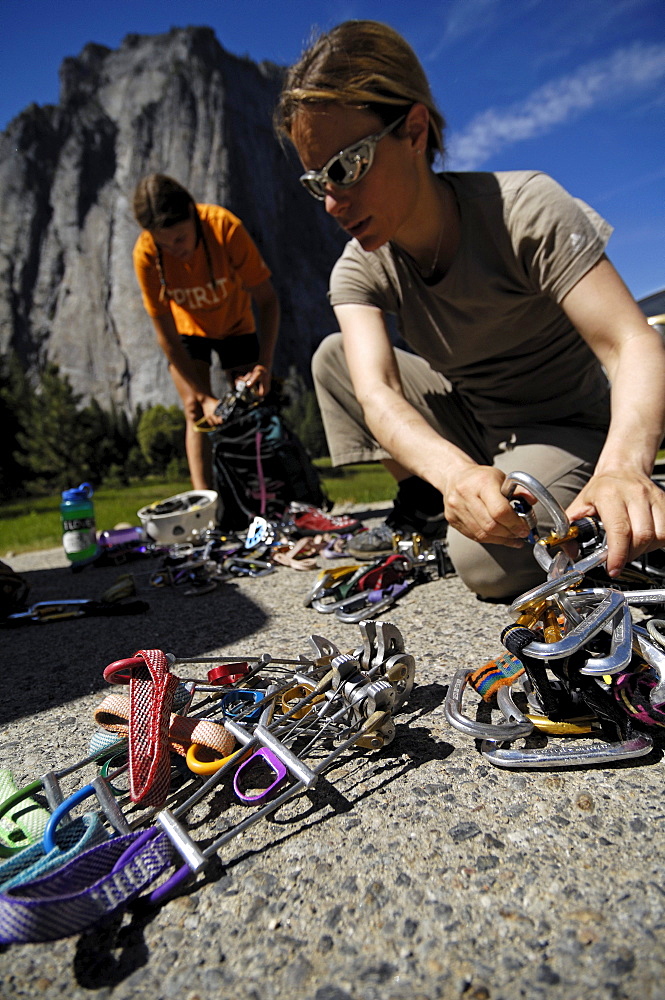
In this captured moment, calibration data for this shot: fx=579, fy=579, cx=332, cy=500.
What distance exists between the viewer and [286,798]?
3.87 feet

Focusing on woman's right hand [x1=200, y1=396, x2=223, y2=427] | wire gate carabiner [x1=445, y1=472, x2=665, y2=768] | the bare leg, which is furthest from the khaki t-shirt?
the bare leg

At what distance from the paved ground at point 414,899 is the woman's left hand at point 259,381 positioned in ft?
12.1

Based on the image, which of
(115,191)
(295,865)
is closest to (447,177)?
(295,865)

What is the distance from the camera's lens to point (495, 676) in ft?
5.19

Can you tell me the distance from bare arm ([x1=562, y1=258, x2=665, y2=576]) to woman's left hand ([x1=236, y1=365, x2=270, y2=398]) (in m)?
3.06

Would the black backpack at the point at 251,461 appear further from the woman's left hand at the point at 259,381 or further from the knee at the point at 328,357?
the knee at the point at 328,357

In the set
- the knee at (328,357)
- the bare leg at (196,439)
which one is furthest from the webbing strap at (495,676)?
the bare leg at (196,439)

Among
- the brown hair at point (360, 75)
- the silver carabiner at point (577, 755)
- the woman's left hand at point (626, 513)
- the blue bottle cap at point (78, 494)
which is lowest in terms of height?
the silver carabiner at point (577, 755)

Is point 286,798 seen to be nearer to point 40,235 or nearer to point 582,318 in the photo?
point 582,318

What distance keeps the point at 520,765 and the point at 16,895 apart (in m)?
1.01

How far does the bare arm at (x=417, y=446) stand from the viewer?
1728 mm

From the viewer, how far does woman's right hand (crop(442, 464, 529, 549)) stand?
5.52 ft

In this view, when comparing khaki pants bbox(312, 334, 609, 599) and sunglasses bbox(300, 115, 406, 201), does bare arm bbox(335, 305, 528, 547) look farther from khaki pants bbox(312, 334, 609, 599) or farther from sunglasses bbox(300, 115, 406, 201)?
sunglasses bbox(300, 115, 406, 201)

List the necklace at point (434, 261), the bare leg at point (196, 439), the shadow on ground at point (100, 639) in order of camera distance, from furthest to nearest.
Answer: the bare leg at point (196, 439) → the necklace at point (434, 261) → the shadow on ground at point (100, 639)
